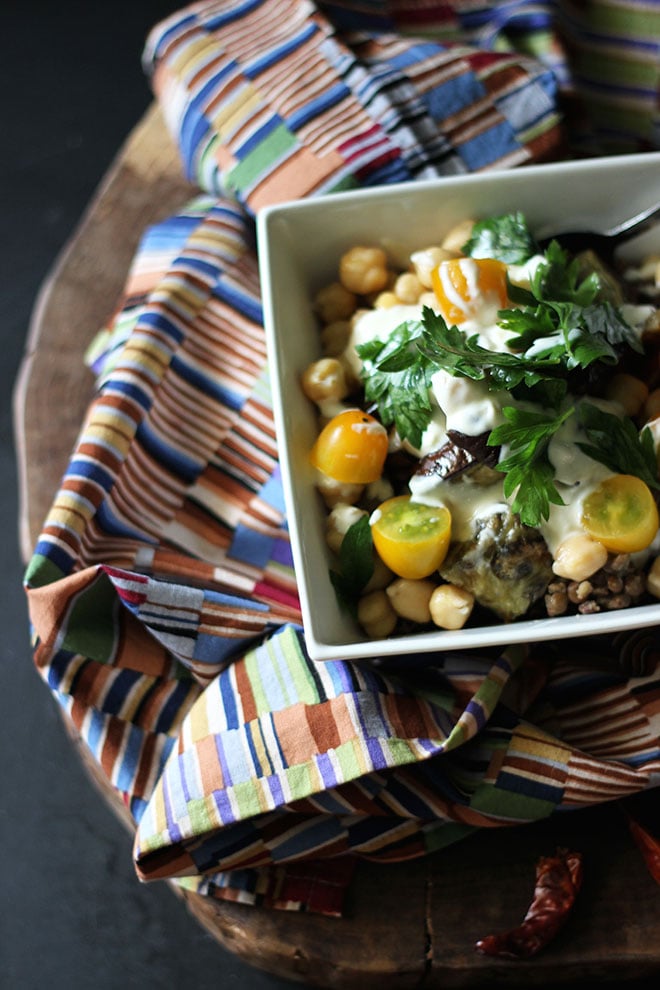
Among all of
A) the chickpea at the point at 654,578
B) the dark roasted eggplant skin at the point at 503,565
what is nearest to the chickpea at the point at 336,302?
the dark roasted eggplant skin at the point at 503,565

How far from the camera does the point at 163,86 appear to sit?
2.07m

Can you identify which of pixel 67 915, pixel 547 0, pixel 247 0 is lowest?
pixel 67 915

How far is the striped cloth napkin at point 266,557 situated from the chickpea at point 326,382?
22 cm

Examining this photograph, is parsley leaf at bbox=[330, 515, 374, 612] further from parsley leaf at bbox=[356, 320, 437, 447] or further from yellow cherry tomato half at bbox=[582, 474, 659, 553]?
yellow cherry tomato half at bbox=[582, 474, 659, 553]

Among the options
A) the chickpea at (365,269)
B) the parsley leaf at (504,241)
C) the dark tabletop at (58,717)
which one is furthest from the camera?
the dark tabletop at (58,717)

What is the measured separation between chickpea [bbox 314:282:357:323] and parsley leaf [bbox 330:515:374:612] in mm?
409

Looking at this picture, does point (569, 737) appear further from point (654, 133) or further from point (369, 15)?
point (369, 15)

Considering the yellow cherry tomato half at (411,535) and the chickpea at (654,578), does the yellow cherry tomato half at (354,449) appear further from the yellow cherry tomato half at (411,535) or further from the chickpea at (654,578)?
the chickpea at (654,578)

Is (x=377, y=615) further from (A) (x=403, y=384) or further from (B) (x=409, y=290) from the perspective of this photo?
(B) (x=409, y=290)

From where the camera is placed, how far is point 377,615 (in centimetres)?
Result: 158

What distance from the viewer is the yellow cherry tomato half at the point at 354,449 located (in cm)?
156

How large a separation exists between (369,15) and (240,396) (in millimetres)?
869

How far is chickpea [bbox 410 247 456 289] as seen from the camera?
167cm

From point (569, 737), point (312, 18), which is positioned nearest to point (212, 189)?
point (312, 18)
